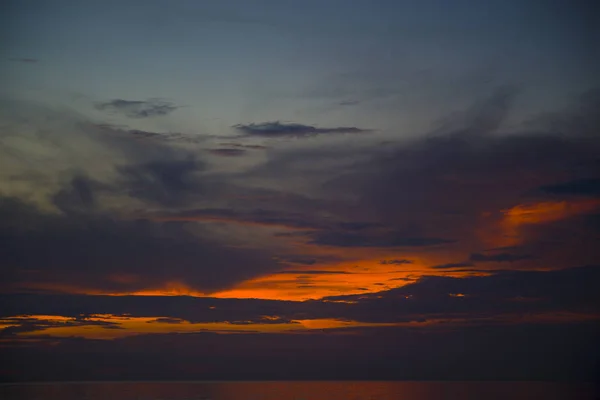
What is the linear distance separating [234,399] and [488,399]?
29.1m

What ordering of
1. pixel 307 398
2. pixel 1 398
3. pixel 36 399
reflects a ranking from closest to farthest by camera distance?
1. pixel 307 398
2. pixel 36 399
3. pixel 1 398

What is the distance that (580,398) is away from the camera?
78.2 metres

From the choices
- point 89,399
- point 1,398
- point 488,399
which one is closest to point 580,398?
point 488,399

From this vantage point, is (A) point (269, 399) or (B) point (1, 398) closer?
(A) point (269, 399)

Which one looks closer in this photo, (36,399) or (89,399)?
(89,399)

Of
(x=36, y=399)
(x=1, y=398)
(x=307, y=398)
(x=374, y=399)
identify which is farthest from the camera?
(x=1, y=398)

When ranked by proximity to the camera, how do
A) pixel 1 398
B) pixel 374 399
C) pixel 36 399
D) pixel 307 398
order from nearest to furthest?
1. pixel 374 399
2. pixel 307 398
3. pixel 36 399
4. pixel 1 398

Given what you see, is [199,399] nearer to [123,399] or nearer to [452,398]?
[123,399]

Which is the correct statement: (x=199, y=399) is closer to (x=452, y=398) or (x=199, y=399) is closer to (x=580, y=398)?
(x=452, y=398)

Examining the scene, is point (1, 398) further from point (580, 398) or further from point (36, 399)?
point (580, 398)

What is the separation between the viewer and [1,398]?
91250 mm

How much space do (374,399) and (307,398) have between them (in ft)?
29.3

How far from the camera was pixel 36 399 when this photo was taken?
8144 cm

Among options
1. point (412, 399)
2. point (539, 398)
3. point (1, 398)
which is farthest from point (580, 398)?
point (1, 398)
